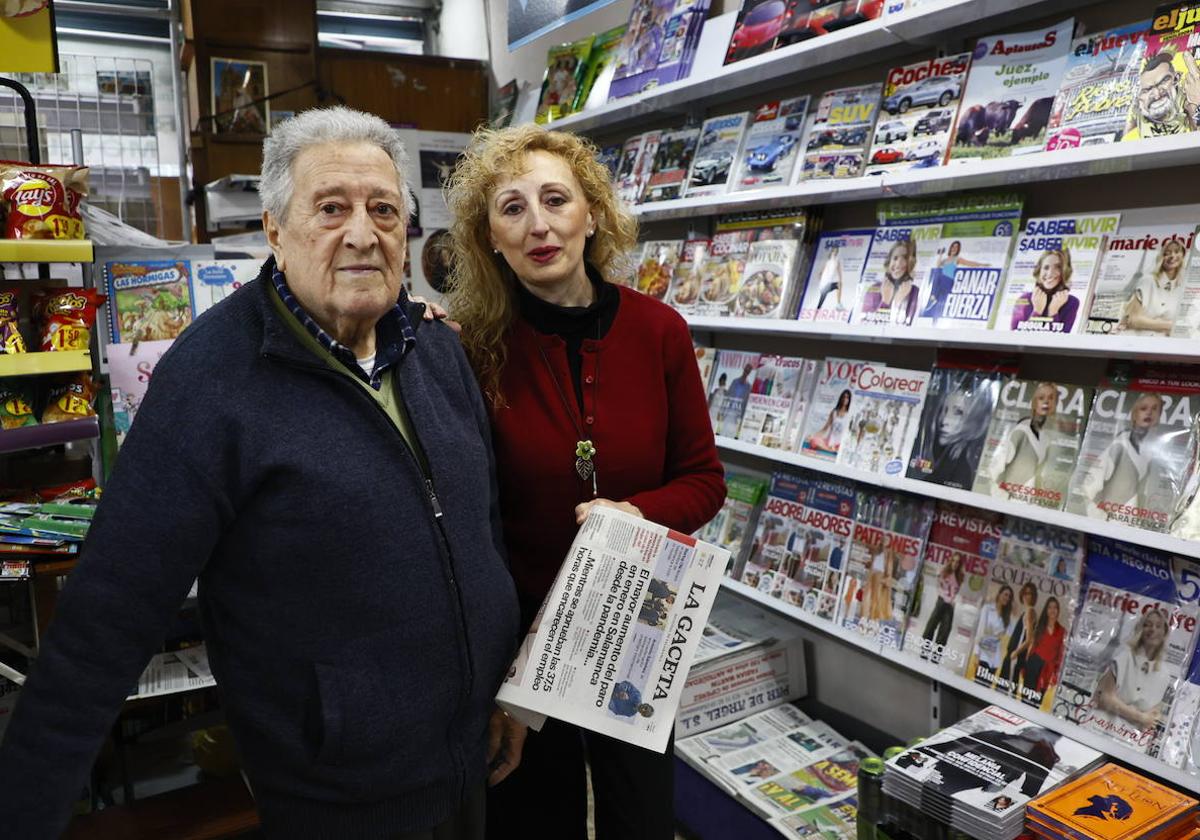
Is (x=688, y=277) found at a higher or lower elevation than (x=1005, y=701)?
higher

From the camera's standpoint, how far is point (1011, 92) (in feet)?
6.55

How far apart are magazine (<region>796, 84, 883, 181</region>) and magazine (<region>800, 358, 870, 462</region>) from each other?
0.51 m

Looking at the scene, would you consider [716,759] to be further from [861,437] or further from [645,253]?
[645,253]

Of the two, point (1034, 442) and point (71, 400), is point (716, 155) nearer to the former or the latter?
point (1034, 442)

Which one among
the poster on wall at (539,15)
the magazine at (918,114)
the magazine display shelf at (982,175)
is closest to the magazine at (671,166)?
the magazine display shelf at (982,175)

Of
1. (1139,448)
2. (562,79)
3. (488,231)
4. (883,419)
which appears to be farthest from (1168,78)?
(562,79)

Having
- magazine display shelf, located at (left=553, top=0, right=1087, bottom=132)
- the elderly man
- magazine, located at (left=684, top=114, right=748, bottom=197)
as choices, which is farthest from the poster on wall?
the elderly man

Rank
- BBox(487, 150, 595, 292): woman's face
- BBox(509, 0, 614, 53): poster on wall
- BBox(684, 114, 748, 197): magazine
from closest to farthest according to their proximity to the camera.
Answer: BBox(487, 150, 595, 292): woman's face, BBox(684, 114, 748, 197): magazine, BBox(509, 0, 614, 53): poster on wall

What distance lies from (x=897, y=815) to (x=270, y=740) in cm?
126

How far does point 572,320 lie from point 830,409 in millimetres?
1034

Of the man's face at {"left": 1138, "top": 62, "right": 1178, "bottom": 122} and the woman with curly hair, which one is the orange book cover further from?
the man's face at {"left": 1138, "top": 62, "right": 1178, "bottom": 122}

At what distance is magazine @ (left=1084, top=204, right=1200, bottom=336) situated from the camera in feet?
5.74

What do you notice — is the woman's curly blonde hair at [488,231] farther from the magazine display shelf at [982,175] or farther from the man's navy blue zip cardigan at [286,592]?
the magazine display shelf at [982,175]

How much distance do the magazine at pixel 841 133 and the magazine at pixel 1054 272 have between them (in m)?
0.49
